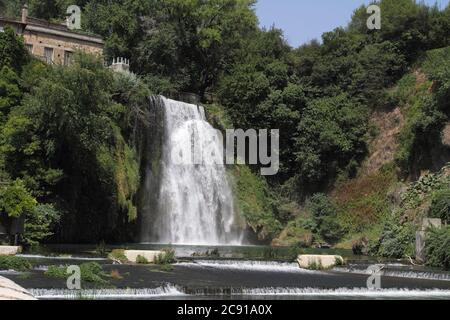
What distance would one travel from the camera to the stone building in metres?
50.9

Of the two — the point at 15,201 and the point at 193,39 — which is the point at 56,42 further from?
the point at 15,201

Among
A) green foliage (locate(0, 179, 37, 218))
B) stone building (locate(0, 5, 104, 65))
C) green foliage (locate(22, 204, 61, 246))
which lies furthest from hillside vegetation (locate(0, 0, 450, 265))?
green foliage (locate(0, 179, 37, 218))

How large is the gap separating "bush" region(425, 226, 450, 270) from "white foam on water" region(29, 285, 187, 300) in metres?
16.0

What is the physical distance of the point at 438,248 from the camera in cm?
3191

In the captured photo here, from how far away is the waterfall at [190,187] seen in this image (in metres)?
47.2

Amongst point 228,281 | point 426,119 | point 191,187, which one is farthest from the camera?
point 426,119

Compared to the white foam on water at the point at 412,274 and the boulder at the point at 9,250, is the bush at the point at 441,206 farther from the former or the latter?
the boulder at the point at 9,250

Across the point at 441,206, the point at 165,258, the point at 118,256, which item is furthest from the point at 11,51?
the point at 441,206

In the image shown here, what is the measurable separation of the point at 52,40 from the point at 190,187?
16248 mm

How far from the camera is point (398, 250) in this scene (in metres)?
38.6

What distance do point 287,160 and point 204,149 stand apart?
920 centimetres

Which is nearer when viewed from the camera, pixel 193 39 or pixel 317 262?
pixel 317 262

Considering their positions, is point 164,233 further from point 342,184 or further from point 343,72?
point 343,72

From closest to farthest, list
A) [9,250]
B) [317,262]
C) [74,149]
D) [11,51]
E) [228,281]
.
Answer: [228,281], [9,250], [317,262], [74,149], [11,51]
